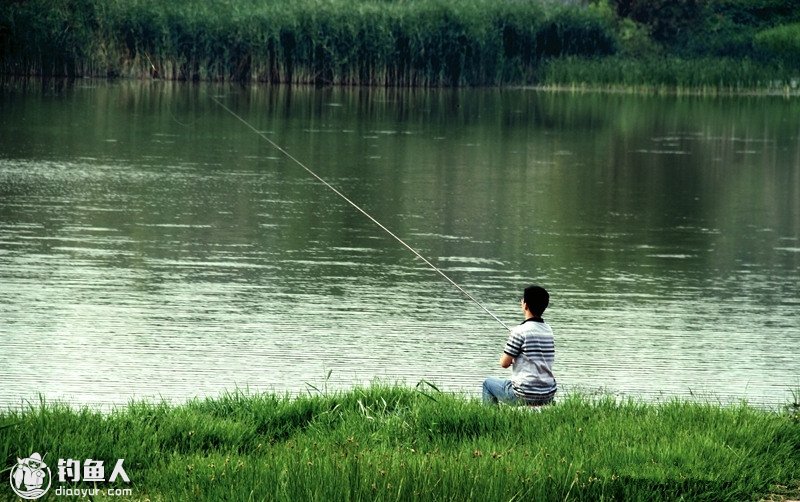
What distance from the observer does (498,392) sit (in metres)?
8.96

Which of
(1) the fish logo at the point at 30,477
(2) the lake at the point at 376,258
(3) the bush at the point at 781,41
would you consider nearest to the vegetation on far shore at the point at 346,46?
(3) the bush at the point at 781,41

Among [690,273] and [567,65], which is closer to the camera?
[690,273]

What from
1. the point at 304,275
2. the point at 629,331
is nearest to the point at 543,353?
the point at 629,331

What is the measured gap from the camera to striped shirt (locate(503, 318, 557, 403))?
28.8 ft

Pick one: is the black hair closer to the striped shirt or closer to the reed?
the striped shirt

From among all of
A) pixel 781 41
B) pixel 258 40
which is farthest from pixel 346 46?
pixel 781 41

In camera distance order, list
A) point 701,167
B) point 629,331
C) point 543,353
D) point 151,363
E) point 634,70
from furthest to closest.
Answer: point 634,70
point 701,167
point 629,331
point 151,363
point 543,353

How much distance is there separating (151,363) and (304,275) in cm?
427

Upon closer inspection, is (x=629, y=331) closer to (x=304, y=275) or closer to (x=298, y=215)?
(x=304, y=275)

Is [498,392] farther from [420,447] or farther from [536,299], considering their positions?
[420,447]

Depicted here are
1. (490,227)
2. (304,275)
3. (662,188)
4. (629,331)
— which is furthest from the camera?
(662,188)

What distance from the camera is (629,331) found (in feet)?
42.0

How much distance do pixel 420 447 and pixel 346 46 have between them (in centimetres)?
4450

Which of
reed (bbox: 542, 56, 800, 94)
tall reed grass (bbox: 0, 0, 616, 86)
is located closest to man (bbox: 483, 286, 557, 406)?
tall reed grass (bbox: 0, 0, 616, 86)
